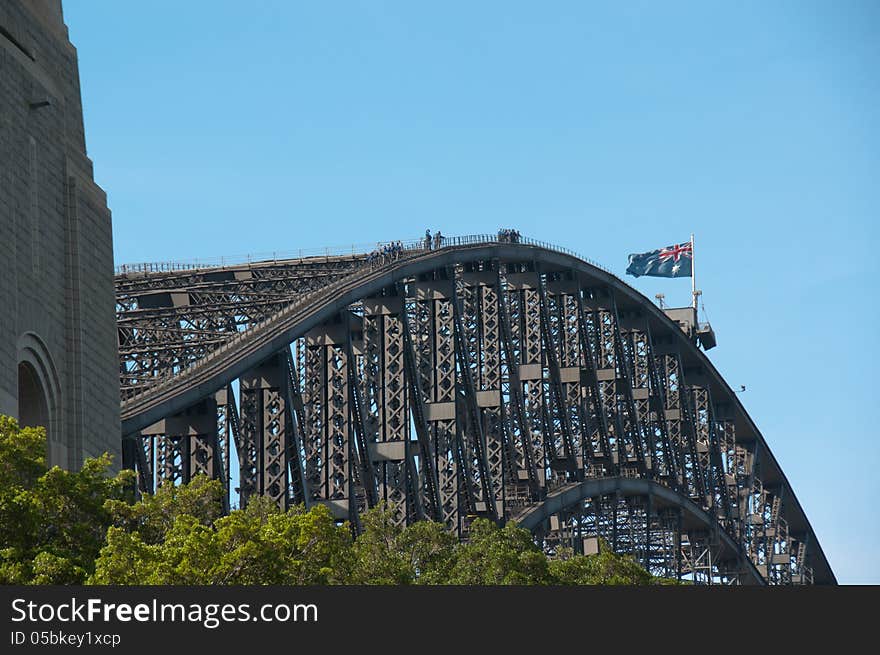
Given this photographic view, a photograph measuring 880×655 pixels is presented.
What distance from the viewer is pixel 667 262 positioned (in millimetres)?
149000

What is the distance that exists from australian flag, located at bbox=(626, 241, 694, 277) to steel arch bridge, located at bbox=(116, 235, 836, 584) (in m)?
6.92

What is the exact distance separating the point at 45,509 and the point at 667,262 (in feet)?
335

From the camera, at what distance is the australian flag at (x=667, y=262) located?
147125 millimetres

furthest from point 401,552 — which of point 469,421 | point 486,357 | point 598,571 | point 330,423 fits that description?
point 486,357

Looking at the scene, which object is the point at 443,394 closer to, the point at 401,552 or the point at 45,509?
the point at 401,552

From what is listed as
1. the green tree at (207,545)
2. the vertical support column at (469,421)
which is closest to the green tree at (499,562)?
the green tree at (207,545)

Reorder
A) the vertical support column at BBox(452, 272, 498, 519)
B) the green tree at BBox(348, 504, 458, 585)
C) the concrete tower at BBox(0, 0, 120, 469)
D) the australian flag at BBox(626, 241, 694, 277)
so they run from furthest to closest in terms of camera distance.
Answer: the australian flag at BBox(626, 241, 694, 277), the vertical support column at BBox(452, 272, 498, 519), the green tree at BBox(348, 504, 458, 585), the concrete tower at BBox(0, 0, 120, 469)

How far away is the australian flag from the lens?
483 ft

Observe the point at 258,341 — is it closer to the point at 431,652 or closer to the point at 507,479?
the point at 507,479

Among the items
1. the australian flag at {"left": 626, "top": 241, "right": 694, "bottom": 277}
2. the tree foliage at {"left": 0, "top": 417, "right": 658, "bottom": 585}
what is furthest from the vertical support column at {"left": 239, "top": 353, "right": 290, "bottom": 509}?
the australian flag at {"left": 626, "top": 241, "right": 694, "bottom": 277}

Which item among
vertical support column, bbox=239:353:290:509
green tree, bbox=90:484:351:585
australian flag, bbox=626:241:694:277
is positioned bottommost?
green tree, bbox=90:484:351:585

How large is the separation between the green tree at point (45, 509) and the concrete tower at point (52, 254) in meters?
7.08

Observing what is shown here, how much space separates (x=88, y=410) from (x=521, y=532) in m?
19.2

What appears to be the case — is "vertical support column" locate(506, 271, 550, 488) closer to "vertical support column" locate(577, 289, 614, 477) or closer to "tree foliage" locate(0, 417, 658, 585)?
"vertical support column" locate(577, 289, 614, 477)
